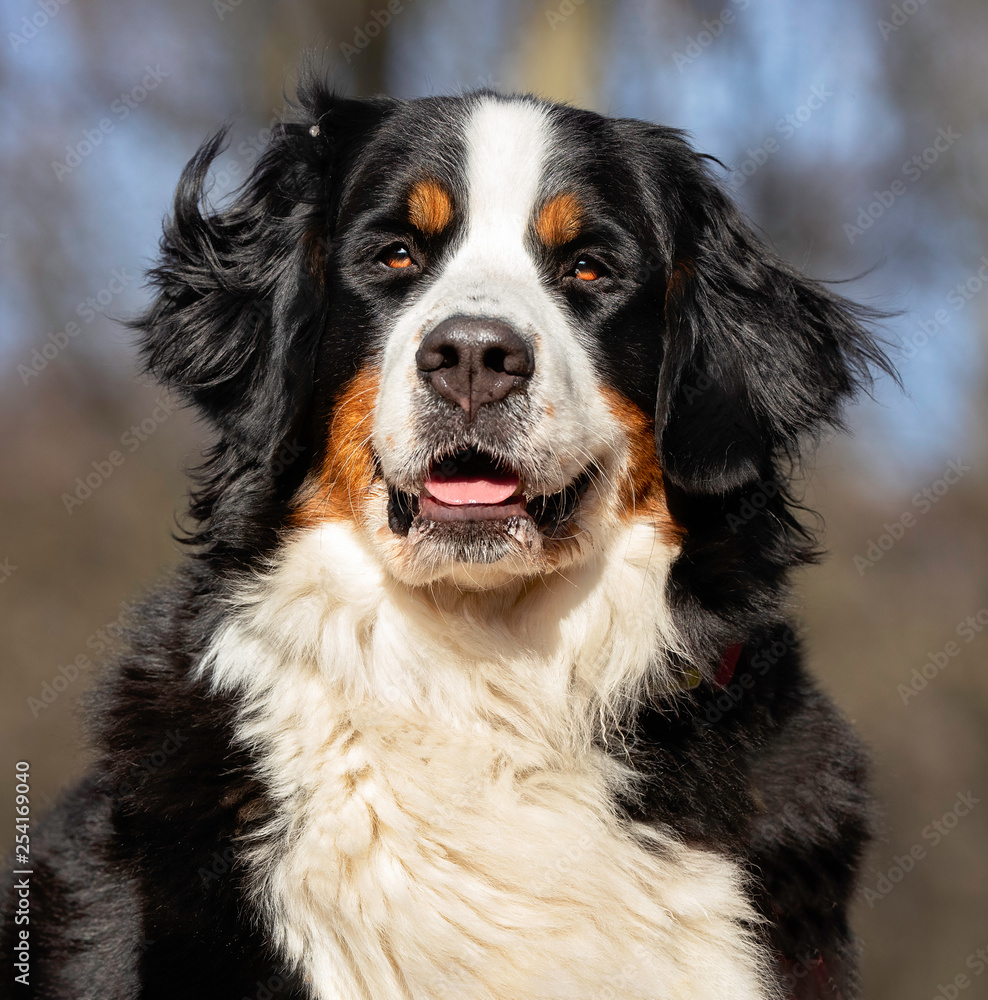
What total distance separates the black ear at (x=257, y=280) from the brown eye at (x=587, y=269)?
83cm

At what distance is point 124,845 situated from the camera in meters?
2.90

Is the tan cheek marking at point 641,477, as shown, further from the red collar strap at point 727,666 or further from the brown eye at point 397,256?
the brown eye at point 397,256

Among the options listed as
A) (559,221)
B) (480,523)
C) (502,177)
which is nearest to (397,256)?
(502,177)

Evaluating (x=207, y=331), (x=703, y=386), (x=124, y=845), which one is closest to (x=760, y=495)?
(x=703, y=386)

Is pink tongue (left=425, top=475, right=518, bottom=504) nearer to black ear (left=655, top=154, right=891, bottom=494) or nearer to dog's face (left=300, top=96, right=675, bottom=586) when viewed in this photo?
dog's face (left=300, top=96, right=675, bottom=586)

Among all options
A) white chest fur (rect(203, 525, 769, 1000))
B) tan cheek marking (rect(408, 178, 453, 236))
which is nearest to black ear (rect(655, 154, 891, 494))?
white chest fur (rect(203, 525, 769, 1000))

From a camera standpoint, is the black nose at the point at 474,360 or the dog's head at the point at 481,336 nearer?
the black nose at the point at 474,360

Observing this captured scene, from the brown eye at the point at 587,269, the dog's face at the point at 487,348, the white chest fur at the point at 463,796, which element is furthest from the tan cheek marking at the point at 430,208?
the white chest fur at the point at 463,796

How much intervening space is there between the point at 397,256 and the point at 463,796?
5.54ft

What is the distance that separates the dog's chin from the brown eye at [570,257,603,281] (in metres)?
0.65

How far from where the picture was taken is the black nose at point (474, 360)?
8.84 feet

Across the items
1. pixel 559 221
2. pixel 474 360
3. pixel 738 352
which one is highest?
pixel 559 221

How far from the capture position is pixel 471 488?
9.57 ft

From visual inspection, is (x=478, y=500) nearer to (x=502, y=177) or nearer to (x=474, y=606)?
(x=474, y=606)
